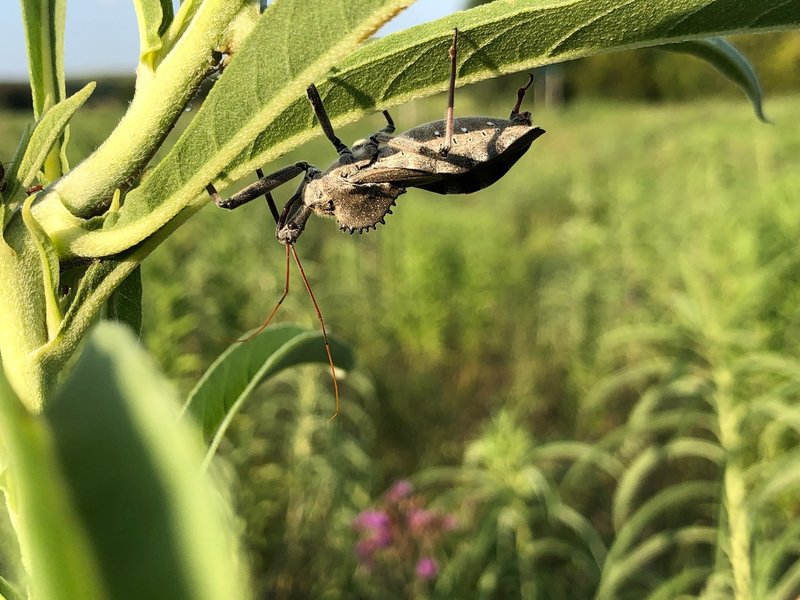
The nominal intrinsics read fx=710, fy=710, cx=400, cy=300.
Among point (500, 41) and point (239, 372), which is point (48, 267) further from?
point (500, 41)

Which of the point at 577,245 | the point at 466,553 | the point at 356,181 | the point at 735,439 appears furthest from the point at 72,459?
the point at 577,245

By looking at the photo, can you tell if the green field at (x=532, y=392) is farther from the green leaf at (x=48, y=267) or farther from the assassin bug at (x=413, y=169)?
the green leaf at (x=48, y=267)

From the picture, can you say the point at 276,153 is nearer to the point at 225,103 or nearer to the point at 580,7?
the point at 225,103

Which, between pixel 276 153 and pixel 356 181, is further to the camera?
pixel 356 181

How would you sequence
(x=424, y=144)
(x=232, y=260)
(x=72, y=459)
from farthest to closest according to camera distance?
(x=232, y=260) < (x=424, y=144) < (x=72, y=459)

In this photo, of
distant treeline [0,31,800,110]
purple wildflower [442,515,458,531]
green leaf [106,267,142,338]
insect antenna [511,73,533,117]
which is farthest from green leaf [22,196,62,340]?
distant treeline [0,31,800,110]

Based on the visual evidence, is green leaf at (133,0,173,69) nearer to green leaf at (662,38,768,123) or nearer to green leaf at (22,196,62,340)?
green leaf at (22,196,62,340)

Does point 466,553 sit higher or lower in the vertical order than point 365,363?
lower
